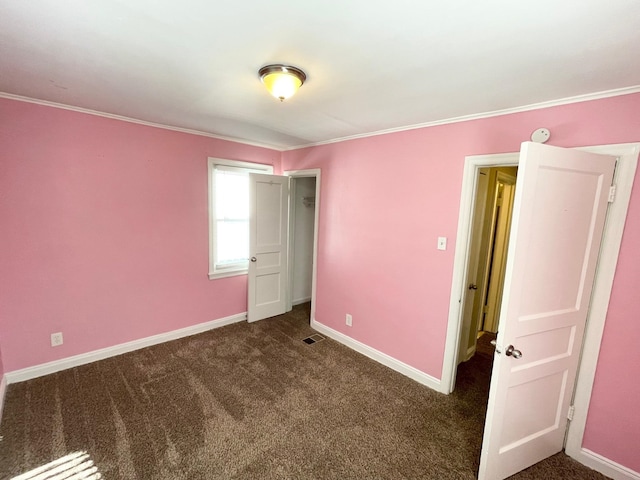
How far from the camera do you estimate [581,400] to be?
186 centimetres

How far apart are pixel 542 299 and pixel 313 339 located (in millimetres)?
2435

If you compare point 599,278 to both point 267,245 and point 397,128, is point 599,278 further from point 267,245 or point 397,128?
point 267,245

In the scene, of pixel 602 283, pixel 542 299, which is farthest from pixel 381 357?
pixel 602 283

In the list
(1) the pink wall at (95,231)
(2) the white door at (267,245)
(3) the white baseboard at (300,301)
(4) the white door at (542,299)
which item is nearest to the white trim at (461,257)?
(4) the white door at (542,299)

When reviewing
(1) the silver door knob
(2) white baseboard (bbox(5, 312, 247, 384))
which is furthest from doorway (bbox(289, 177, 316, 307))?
(1) the silver door knob

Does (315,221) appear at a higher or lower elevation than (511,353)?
higher

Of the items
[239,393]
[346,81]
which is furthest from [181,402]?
[346,81]

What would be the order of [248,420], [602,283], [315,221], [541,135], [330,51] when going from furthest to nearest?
[315,221], [248,420], [541,135], [602,283], [330,51]

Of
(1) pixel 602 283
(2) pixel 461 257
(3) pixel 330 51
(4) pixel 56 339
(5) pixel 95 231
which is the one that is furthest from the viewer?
(5) pixel 95 231

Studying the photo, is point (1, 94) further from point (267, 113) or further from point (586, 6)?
point (586, 6)

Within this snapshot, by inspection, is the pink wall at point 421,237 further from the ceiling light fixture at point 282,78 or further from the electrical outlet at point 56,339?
the electrical outlet at point 56,339

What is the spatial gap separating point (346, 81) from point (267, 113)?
3.10ft

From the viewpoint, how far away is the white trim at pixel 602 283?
5.43ft

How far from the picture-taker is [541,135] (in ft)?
6.23
